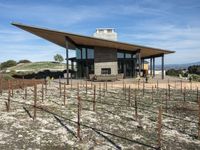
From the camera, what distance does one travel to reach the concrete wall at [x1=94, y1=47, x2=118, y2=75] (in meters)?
41.3

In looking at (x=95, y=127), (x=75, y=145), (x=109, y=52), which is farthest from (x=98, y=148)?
(x=109, y=52)

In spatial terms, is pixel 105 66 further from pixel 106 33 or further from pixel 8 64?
pixel 8 64

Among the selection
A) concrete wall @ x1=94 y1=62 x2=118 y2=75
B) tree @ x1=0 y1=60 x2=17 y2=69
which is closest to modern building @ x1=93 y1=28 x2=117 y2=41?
concrete wall @ x1=94 y1=62 x2=118 y2=75

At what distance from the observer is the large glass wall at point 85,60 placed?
42.3 metres

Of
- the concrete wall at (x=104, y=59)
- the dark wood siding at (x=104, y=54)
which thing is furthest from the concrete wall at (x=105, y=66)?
the dark wood siding at (x=104, y=54)

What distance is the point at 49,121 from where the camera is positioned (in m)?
11.9

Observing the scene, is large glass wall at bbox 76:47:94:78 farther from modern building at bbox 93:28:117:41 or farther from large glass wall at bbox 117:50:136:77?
modern building at bbox 93:28:117:41

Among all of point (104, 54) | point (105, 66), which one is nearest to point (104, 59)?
point (104, 54)

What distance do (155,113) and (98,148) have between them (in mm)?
6372

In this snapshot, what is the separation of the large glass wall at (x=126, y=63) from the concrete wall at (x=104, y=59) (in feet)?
6.08

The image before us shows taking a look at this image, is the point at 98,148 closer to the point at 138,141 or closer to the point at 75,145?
the point at 75,145

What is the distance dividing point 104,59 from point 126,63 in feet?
15.5

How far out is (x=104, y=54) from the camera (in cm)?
4150

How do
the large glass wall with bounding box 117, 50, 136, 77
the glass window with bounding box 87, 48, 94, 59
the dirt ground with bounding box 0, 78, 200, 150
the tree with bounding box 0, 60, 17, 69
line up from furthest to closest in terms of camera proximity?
1. the tree with bounding box 0, 60, 17, 69
2. the large glass wall with bounding box 117, 50, 136, 77
3. the glass window with bounding box 87, 48, 94, 59
4. the dirt ground with bounding box 0, 78, 200, 150
